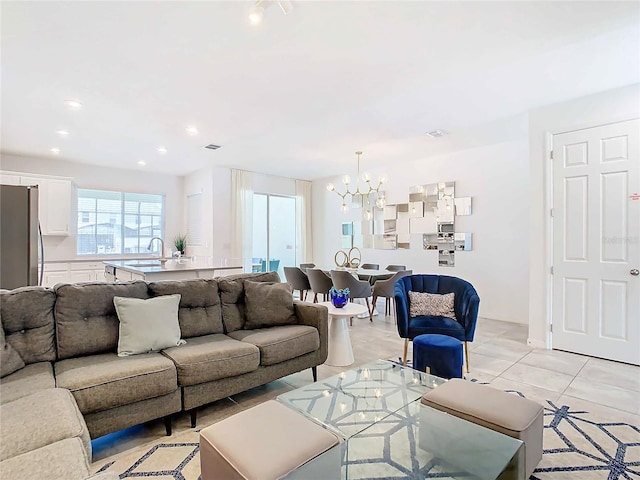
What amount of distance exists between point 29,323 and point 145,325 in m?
0.67

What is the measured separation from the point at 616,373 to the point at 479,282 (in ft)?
8.01

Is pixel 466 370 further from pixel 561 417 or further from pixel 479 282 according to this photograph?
pixel 479 282

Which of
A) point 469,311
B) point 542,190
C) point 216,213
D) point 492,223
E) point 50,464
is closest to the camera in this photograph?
point 50,464

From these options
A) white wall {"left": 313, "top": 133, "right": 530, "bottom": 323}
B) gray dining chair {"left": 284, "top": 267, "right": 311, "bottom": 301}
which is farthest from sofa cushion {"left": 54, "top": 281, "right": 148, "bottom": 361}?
white wall {"left": 313, "top": 133, "right": 530, "bottom": 323}

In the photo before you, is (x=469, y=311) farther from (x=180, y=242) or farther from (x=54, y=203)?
(x=54, y=203)

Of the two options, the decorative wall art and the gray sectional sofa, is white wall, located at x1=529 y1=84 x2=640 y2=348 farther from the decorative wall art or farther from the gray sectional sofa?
the gray sectional sofa

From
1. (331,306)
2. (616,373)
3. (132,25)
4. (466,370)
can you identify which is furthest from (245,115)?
(616,373)

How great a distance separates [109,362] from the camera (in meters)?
2.16

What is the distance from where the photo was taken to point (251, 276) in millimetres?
3400

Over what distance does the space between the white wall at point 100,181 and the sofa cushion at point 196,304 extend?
4923 mm

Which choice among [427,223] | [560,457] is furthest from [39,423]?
[427,223]

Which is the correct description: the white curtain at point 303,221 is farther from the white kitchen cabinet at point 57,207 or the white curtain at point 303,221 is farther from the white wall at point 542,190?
the white wall at point 542,190

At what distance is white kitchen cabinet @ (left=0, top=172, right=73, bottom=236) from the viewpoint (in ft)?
19.4

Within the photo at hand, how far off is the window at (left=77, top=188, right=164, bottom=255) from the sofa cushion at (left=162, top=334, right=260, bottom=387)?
5415 mm
